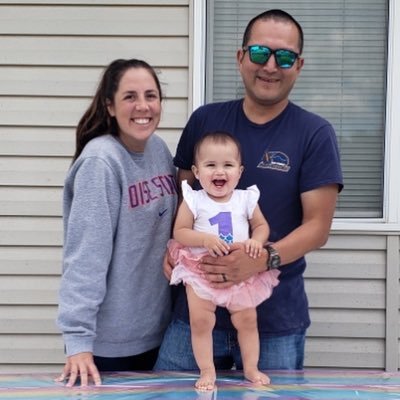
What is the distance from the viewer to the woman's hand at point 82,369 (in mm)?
2107

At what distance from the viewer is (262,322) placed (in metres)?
2.33

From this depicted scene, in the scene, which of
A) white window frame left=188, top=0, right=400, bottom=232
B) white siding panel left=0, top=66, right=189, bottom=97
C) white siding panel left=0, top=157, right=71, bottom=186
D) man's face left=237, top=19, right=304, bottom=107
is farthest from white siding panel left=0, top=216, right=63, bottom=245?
man's face left=237, top=19, right=304, bottom=107

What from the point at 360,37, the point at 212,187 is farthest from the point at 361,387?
the point at 360,37

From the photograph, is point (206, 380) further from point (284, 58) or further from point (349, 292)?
point (349, 292)

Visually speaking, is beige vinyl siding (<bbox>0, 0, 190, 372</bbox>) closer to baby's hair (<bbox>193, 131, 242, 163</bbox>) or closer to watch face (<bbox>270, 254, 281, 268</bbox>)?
baby's hair (<bbox>193, 131, 242, 163</bbox>)

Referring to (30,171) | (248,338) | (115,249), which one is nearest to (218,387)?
(248,338)

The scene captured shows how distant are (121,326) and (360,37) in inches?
80.7

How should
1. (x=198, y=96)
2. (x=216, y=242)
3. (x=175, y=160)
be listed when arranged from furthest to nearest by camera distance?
1. (x=198, y=96)
2. (x=175, y=160)
3. (x=216, y=242)

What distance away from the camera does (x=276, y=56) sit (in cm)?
225

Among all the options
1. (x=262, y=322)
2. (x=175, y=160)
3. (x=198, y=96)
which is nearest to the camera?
(x=262, y=322)

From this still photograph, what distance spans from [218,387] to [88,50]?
1998 millimetres

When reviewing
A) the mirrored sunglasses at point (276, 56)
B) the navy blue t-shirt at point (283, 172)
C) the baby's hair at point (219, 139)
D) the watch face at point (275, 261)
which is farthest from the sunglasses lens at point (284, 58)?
the watch face at point (275, 261)

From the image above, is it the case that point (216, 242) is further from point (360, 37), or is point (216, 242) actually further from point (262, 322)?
point (360, 37)

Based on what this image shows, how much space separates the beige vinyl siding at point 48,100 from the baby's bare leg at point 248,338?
4.81ft
